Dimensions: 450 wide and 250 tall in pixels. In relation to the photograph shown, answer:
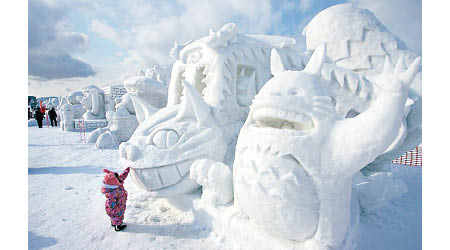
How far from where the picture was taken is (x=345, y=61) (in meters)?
3.23

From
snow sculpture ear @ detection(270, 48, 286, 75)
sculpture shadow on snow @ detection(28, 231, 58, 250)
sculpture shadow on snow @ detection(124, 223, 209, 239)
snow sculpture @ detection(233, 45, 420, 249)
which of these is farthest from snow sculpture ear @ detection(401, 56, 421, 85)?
sculpture shadow on snow @ detection(28, 231, 58, 250)

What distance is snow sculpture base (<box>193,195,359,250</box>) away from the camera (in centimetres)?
182

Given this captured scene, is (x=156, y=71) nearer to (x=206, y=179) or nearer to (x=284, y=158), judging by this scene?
(x=206, y=179)

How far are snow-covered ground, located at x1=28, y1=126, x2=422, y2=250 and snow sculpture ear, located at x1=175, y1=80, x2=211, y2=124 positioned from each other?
120 cm

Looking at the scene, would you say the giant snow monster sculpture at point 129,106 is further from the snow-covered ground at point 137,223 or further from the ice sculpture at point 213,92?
the ice sculpture at point 213,92

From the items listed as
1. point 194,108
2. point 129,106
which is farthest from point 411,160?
point 129,106

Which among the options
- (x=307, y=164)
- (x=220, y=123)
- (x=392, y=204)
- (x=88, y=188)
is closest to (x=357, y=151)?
(x=307, y=164)

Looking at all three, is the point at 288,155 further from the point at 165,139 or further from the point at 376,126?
the point at 165,139

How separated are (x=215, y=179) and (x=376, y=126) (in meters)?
1.50

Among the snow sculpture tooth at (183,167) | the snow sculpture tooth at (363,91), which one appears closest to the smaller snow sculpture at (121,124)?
the snow sculpture tooth at (183,167)

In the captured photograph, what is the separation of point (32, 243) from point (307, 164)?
3.06 metres

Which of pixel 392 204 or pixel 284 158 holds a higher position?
pixel 284 158

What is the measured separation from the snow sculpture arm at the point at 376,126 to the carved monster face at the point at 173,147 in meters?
1.51

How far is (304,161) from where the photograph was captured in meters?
1.63
